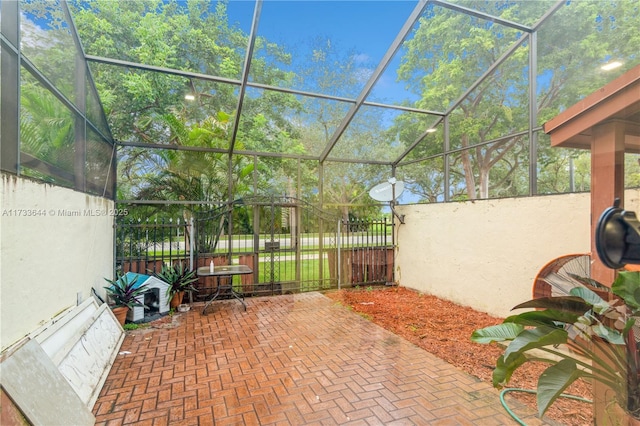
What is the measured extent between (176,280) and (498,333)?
4847 millimetres

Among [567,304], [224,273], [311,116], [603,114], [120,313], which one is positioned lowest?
[120,313]

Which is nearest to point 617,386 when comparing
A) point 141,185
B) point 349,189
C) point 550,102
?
point 550,102

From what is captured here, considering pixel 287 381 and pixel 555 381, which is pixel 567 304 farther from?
pixel 287 381

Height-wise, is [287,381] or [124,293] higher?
[124,293]

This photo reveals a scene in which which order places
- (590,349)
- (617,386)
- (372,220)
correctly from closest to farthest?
1. (617,386)
2. (590,349)
3. (372,220)

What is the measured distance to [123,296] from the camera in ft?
14.0

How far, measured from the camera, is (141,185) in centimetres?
599

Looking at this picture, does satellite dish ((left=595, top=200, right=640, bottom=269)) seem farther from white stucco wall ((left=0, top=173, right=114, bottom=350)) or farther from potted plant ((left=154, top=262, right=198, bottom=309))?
potted plant ((left=154, top=262, right=198, bottom=309))

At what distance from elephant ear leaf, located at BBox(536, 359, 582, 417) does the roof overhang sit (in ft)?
5.45

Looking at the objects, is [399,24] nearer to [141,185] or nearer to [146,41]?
[141,185]

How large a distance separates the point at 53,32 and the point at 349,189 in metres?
5.98

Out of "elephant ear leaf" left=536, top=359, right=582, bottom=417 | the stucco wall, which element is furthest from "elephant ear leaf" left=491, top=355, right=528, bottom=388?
the stucco wall

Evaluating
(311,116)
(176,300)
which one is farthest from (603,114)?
(176,300)

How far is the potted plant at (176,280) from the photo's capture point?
5059 millimetres
